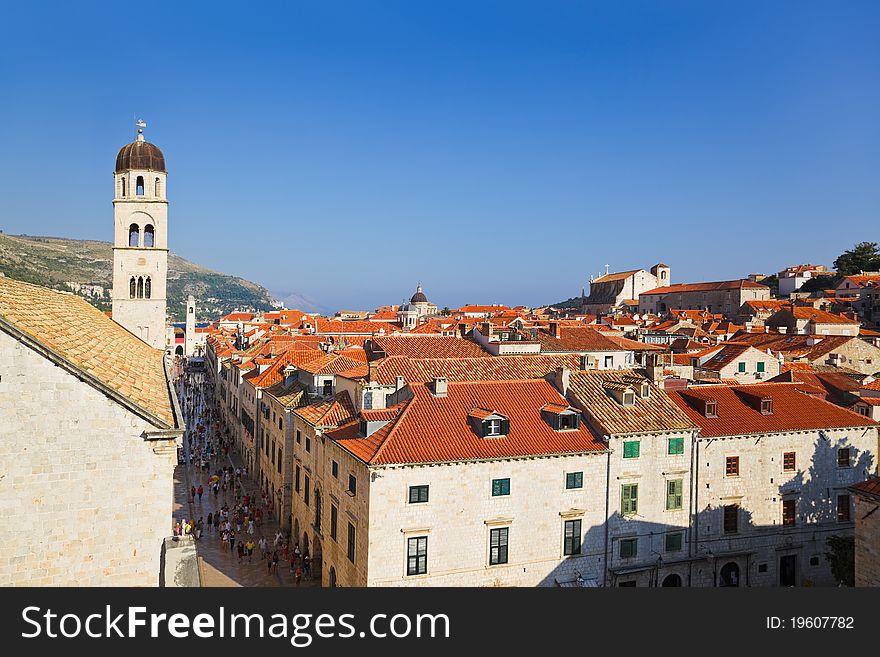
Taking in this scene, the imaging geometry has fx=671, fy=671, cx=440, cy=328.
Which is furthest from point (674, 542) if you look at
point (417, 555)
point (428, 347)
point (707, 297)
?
point (707, 297)

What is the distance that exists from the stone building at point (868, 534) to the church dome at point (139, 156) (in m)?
44.9

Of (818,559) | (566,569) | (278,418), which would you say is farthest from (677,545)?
(278,418)

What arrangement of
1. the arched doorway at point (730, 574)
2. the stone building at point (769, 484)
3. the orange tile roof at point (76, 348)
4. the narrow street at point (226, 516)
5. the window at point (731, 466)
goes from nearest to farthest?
1. the orange tile roof at point (76, 348)
2. the stone building at point (769, 484)
3. the arched doorway at point (730, 574)
4. the window at point (731, 466)
5. the narrow street at point (226, 516)

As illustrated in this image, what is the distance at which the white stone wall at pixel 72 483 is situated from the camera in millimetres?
12797

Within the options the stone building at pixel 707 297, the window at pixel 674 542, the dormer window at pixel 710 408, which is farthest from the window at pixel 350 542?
the stone building at pixel 707 297

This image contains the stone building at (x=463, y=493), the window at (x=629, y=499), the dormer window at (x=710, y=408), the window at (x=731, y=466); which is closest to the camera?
the stone building at (x=463, y=493)

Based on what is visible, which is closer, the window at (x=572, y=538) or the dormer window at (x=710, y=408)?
the window at (x=572, y=538)

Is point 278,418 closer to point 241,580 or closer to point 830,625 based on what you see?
point 241,580

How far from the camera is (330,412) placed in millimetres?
31922

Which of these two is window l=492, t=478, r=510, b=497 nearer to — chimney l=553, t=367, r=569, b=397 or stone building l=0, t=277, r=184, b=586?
chimney l=553, t=367, r=569, b=397

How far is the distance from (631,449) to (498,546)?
725 cm

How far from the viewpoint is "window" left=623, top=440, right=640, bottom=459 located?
28328mm

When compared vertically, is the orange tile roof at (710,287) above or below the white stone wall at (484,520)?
above

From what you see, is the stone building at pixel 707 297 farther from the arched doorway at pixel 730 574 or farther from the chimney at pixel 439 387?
the chimney at pixel 439 387
